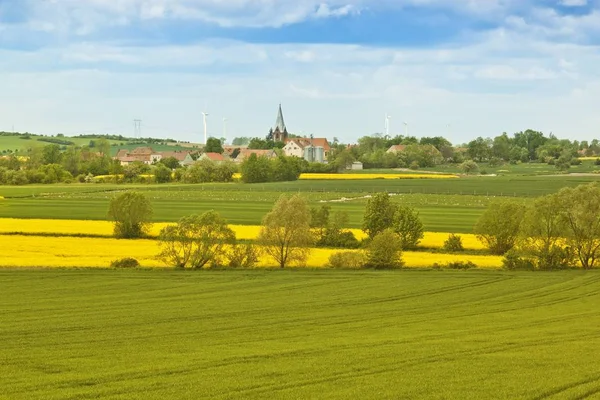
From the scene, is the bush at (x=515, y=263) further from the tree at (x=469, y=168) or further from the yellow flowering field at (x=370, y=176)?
the tree at (x=469, y=168)

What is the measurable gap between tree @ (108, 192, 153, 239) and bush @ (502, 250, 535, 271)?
99.7ft

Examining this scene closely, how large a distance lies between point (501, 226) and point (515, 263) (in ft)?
25.6

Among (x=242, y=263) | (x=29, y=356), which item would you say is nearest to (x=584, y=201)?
(x=242, y=263)

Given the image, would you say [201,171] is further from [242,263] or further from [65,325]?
[65,325]

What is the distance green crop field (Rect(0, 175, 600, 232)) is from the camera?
82.1 metres

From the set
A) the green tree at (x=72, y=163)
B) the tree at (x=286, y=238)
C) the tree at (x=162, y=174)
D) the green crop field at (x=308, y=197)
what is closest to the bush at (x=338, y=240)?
the tree at (x=286, y=238)

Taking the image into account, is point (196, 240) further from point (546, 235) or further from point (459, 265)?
point (546, 235)

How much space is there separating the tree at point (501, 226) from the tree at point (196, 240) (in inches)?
780

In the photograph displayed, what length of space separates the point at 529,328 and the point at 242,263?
23.9 metres

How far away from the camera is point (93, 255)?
54.2 metres

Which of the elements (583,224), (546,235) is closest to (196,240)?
(546,235)

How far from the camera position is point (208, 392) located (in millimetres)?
19953

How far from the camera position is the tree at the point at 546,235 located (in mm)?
52094

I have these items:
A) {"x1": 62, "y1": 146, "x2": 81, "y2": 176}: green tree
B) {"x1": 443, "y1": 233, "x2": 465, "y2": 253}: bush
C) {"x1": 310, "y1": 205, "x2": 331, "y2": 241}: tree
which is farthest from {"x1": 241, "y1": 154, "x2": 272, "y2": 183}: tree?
{"x1": 443, "y1": 233, "x2": 465, "y2": 253}: bush
